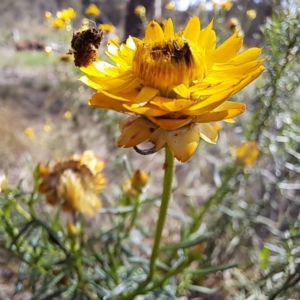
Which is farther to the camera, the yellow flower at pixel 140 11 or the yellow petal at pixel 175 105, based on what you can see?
the yellow flower at pixel 140 11

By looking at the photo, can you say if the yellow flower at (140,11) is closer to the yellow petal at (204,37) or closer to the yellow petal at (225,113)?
the yellow petal at (204,37)

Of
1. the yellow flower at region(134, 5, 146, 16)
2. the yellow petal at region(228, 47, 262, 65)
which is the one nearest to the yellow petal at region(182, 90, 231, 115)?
the yellow petal at region(228, 47, 262, 65)

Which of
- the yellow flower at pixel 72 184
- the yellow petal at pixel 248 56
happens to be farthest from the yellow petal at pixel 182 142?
the yellow flower at pixel 72 184

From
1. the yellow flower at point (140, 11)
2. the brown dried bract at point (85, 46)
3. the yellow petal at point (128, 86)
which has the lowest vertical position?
the yellow petal at point (128, 86)

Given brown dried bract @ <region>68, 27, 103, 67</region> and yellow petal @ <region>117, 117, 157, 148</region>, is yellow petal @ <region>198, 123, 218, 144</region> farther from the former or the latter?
brown dried bract @ <region>68, 27, 103, 67</region>

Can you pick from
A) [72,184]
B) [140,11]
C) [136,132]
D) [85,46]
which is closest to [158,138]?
[136,132]

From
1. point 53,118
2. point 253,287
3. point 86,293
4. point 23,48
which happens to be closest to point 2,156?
point 53,118

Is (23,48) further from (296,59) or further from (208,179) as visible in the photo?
(296,59)

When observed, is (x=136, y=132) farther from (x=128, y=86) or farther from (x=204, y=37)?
(x=204, y=37)
